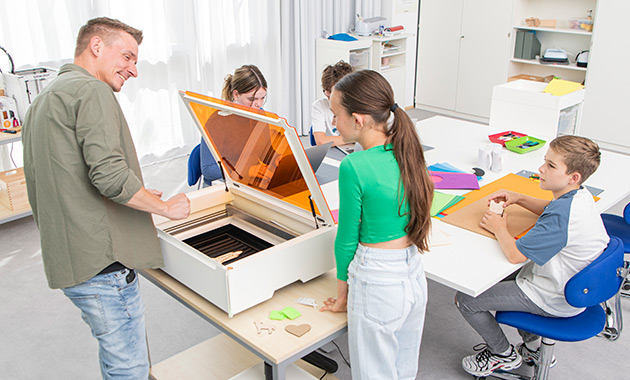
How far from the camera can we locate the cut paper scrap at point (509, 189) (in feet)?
8.16

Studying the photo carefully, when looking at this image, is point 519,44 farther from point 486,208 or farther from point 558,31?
point 486,208

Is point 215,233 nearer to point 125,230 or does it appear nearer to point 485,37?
point 125,230

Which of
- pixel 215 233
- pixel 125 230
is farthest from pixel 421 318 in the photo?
pixel 125 230

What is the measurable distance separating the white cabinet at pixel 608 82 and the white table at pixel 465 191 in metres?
1.82

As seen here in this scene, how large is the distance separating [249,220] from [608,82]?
13.5 ft

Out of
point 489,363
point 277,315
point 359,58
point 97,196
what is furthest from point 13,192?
point 359,58

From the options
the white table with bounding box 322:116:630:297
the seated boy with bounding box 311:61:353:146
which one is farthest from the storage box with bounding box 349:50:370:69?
the seated boy with bounding box 311:61:353:146

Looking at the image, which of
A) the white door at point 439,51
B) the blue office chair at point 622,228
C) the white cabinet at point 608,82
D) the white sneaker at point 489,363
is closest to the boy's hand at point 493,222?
the white sneaker at point 489,363

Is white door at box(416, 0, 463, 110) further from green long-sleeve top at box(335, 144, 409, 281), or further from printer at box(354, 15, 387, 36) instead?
green long-sleeve top at box(335, 144, 409, 281)

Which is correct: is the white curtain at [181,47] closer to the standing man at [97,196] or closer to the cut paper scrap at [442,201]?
the cut paper scrap at [442,201]

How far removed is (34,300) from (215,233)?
57.4 inches

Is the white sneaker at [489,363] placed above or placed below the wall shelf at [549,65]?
below

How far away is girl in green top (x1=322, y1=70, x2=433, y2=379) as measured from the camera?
1576 millimetres

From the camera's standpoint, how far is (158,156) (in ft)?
15.9
